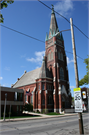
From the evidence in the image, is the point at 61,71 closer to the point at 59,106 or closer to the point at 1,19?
the point at 59,106

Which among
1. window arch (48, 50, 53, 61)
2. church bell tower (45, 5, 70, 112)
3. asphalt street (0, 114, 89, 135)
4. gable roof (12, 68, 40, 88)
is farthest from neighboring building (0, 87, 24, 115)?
window arch (48, 50, 53, 61)

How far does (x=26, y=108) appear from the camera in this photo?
28.7 meters

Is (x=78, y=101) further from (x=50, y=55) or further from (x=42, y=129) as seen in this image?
(x=50, y=55)

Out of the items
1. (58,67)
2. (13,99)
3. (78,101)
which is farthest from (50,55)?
(78,101)

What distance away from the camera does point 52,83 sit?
39688mm

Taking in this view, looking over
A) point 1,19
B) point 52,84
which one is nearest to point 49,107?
point 52,84

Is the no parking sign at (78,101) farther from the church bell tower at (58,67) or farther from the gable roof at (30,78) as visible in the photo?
the gable roof at (30,78)

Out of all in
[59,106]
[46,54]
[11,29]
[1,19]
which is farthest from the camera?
[46,54]

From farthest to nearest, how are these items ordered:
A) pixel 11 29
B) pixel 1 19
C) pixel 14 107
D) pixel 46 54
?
pixel 46 54 < pixel 14 107 < pixel 11 29 < pixel 1 19

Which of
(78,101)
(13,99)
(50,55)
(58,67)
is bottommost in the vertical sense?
(13,99)

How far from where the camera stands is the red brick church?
36438 millimetres

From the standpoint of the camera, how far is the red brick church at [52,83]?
1435 inches

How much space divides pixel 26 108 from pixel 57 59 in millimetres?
21123

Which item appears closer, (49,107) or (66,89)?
(49,107)
